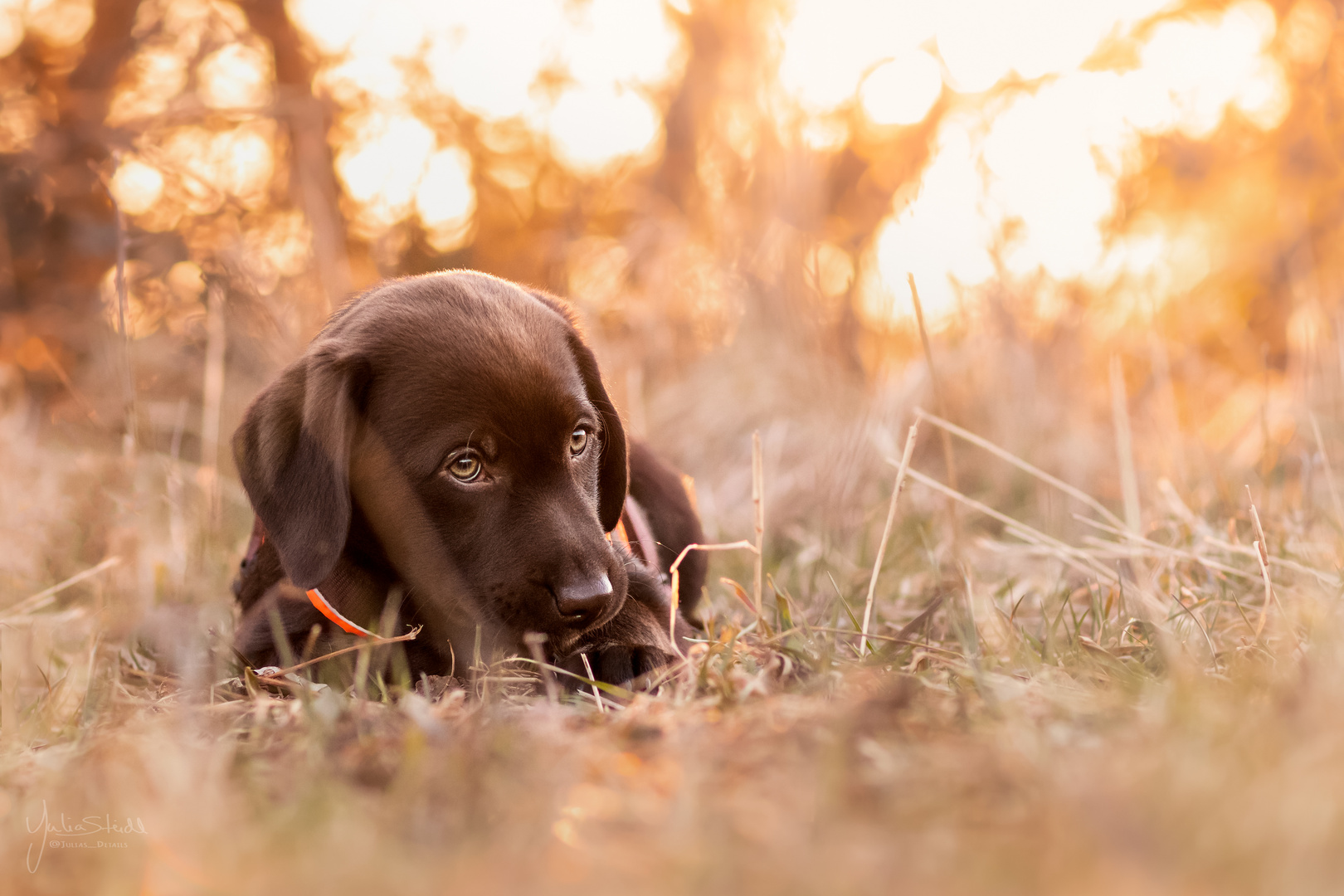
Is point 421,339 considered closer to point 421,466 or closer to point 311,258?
point 421,466

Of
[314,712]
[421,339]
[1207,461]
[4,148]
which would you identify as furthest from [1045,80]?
[4,148]

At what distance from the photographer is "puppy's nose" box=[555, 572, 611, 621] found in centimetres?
239

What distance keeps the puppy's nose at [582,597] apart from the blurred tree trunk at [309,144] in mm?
2631

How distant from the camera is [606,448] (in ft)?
10.1

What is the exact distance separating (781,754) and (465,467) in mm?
A: 1508

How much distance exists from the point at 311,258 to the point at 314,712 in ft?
17.2

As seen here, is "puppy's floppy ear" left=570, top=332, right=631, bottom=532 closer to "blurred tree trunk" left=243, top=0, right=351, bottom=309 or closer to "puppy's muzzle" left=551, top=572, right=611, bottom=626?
"puppy's muzzle" left=551, top=572, right=611, bottom=626

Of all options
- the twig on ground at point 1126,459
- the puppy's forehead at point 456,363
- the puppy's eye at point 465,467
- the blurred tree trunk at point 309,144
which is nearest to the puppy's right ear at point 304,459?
the puppy's forehead at point 456,363

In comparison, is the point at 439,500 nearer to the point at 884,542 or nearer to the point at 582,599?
the point at 582,599

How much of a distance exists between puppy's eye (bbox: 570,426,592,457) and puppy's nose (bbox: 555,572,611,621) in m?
0.53

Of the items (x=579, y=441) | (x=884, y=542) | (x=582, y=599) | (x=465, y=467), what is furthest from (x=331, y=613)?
(x=884, y=542)

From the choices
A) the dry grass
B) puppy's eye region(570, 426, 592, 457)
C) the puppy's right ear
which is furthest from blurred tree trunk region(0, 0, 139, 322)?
puppy's eye region(570, 426, 592, 457)

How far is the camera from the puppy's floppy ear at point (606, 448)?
3076 millimetres

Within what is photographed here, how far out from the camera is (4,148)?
22.0 ft
